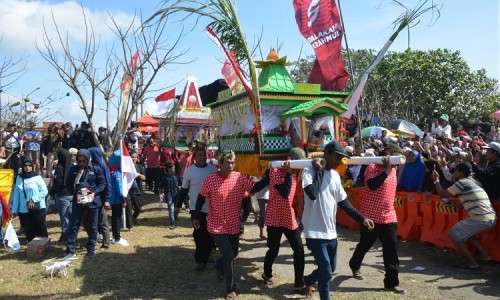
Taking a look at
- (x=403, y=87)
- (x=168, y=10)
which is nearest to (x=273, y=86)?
(x=168, y=10)

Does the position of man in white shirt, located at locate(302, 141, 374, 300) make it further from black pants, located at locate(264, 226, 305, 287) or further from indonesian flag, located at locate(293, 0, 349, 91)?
indonesian flag, located at locate(293, 0, 349, 91)

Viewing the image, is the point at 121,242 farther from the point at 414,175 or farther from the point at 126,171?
the point at 414,175

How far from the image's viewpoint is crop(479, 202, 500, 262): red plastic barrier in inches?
248

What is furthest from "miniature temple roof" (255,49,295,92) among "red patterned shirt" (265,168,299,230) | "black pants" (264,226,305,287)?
"black pants" (264,226,305,287)

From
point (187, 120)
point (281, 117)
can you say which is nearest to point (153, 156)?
point (187, 120)

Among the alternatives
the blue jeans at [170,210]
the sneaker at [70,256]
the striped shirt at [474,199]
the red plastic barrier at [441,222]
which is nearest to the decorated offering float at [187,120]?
the blue jeans at [170,210]

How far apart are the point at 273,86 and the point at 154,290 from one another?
3420 millimetres

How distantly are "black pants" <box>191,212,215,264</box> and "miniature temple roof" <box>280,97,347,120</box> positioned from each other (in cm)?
196

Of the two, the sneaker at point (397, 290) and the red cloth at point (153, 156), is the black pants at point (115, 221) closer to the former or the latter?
the sneaker at point (397, 290)

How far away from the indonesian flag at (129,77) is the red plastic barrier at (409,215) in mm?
5630

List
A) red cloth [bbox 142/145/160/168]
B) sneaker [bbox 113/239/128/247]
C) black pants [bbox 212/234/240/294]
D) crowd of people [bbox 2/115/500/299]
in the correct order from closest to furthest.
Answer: crowd of people [bbox 2/115/500/299] → black pants [bbox 212/234/240/294] → sneaker [bbox 113/239/128/247] → red cloth [bbox 142/145/160/168]

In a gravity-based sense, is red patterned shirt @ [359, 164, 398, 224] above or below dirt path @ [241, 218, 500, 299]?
above

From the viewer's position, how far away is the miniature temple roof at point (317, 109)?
6543mm

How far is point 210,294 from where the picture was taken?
5449 millimetres
